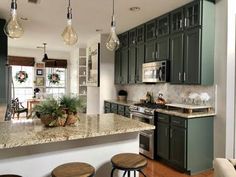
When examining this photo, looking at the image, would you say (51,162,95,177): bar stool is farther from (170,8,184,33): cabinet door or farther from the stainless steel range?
(170,8,184,33): cabinet door

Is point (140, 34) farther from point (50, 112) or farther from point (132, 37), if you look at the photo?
point (50, 112)

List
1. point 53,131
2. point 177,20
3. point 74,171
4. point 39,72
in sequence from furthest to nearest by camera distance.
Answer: point 39,72
point 177,20
point 53,131
point 74,171

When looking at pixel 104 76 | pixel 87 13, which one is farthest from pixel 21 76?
pixel 87 13

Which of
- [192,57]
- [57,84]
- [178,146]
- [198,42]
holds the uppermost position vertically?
[198,42]

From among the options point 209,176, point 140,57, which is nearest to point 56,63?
point 140,57

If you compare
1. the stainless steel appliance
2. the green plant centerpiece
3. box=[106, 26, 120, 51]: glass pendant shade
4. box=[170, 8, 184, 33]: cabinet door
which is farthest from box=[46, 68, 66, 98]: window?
the green plant centerpiece

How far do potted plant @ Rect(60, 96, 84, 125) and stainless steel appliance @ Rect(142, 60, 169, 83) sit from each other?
7.29 feet

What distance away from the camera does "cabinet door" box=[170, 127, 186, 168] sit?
3.10m

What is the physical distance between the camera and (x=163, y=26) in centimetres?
396

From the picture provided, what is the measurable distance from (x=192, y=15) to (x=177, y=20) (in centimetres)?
35

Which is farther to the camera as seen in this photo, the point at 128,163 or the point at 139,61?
the point at 139,61

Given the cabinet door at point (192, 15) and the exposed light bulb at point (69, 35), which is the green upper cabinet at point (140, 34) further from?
the exposed light bulb at point (69, 35)

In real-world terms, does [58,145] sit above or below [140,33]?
below

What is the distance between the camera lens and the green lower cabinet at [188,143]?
10.1 ft
